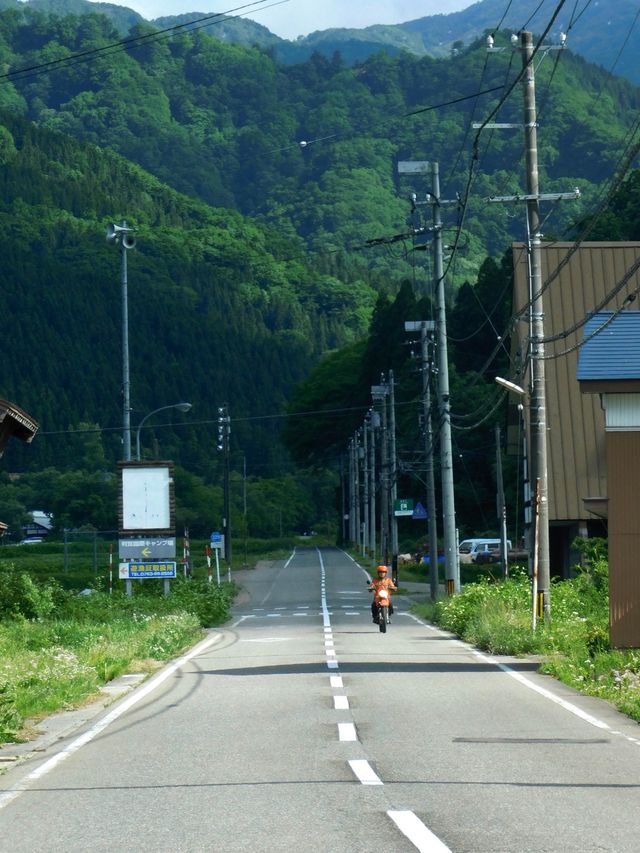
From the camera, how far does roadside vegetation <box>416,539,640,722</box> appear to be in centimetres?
1739

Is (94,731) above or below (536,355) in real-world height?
below

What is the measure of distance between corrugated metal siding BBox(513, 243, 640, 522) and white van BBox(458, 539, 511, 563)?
85.9 ft

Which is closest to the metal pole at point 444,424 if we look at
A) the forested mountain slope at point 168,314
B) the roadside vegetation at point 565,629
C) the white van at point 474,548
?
the roadside vegetation at point 565,629

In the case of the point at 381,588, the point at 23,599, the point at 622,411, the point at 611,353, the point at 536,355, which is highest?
the point at 536,355

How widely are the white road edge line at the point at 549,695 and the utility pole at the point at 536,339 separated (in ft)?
8.96

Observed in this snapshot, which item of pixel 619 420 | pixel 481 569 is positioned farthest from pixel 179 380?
pixel 619 420

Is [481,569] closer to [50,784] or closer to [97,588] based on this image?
[97,588]

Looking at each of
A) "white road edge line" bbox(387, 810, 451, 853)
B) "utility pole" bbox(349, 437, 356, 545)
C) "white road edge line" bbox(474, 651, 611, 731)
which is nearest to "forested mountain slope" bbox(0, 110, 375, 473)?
"utility pole" bbox(349, 437, 356, 545)

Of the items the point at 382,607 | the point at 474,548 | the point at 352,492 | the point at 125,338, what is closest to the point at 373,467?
the point at 474,548

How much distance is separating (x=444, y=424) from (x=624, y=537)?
19.1 m

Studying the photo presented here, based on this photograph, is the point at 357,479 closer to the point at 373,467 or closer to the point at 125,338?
the point at 373,467

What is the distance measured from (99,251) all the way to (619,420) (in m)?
123

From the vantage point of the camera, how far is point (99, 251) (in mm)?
138875

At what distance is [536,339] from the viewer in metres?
25.5
